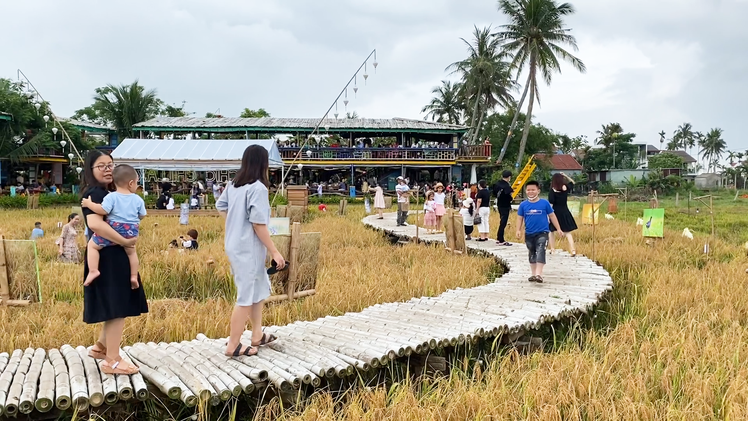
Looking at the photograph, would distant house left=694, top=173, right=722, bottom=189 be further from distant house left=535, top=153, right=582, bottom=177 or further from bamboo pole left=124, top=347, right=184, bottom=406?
bamboo pole left=124, top=347, right=184, bottom=406

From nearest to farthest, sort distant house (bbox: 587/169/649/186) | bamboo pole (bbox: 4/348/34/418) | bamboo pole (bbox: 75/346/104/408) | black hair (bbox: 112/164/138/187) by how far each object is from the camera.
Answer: bamboo pole (bbox: 4/348/34/418) < bamboo pole (bbox: 75/346/104/408) < black hair (bbox: 112/164/138/187) < distant house (bbox: 587/169/649/186)

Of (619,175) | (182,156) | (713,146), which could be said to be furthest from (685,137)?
(182,156)

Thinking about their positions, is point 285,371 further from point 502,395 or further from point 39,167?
point 39,167

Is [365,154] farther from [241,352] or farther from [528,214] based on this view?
[241,352]

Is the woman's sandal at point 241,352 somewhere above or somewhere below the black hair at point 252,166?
below

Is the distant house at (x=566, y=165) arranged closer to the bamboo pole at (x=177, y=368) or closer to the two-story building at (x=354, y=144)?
the two-story building at (x=354, y=144)

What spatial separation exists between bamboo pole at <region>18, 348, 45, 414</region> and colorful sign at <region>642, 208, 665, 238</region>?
8354 mm

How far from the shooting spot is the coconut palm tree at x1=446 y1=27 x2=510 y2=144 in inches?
1246

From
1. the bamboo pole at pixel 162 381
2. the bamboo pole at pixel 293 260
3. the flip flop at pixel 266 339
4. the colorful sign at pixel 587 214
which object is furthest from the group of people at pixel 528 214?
the bamboo pole at pixel 162 381

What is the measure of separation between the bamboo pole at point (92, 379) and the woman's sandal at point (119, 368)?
0.17ft

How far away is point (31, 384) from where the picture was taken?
2969mm

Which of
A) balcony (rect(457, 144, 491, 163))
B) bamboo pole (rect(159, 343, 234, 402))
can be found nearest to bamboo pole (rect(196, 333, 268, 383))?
bamboo pole (rect(159, 343, 234, 402))

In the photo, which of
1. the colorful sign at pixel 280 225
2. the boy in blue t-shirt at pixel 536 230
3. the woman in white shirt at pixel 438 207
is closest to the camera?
the boy in blue t-shirt at pixel 536 230

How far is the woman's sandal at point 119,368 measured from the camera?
3150mm
